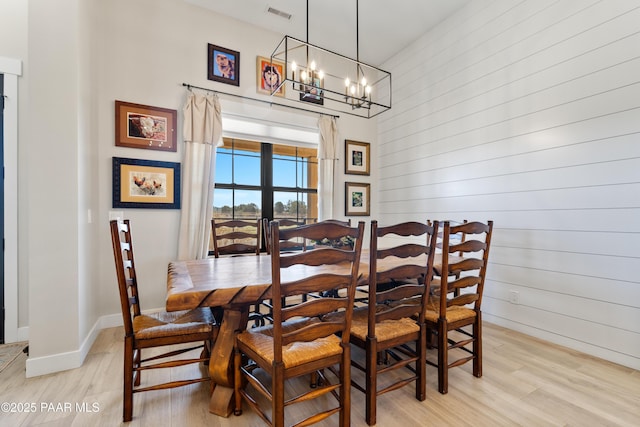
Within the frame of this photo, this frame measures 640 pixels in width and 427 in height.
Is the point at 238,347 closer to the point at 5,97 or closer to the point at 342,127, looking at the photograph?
the point at 5,97

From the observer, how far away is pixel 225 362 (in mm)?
1576

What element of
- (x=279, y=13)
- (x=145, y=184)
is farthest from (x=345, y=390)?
(x=279, y=13)

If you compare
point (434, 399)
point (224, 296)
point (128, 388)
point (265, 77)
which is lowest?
point (434, 399)

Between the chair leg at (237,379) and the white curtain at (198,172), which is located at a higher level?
the white curtain at (198,172)

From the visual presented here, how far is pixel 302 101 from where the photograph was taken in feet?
13.1

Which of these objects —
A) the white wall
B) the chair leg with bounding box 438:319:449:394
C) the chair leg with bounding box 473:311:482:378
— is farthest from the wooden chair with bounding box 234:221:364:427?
the white wall

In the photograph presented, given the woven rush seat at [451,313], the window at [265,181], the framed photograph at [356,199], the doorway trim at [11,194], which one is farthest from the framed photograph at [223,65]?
the woven rush seat at [451,313]

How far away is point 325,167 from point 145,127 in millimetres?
2195

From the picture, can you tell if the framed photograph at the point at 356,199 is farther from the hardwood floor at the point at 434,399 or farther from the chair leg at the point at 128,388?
the chair leg at the point at 128,388

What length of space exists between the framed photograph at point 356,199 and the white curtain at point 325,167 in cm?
38

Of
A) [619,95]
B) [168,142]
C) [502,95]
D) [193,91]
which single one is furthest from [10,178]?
[619,95]

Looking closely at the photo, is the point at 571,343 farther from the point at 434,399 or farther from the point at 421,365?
the point at 421,365

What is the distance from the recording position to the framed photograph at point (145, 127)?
2.90 m

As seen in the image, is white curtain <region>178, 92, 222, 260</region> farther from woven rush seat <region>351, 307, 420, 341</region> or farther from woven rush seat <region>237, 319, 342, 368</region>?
woven rush seat <region>351, 307, 420, 341</region>
